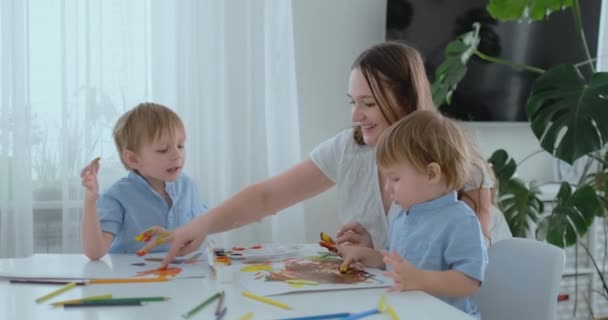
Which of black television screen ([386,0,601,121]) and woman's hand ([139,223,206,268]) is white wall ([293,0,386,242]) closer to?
black television screen ([386,0,601,121])

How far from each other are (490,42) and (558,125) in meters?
1.21

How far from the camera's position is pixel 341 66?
10.4ft

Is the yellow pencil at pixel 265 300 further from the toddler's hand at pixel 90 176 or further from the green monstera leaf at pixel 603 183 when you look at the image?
the green monstera leaf at pixel 603 183

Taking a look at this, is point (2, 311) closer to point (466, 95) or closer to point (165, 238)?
point (165, 238)

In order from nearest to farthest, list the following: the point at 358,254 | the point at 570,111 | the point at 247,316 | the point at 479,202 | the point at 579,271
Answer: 1. the point at 247,316
2. the point at 358,254
3. the point at 479,202
4. the point at 570,111
5. the point at 579,271

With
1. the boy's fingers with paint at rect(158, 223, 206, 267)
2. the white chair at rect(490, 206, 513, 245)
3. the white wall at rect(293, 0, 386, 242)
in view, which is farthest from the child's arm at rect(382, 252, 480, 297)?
the white wall at rect(293, 0, 386, 242)

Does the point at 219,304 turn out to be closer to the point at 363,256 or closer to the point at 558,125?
the point at 363,256

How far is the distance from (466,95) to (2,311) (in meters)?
2.71

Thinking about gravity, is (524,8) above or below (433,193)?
above

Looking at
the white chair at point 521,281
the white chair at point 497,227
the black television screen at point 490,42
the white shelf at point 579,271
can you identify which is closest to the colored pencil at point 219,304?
the white chair at point 521,281

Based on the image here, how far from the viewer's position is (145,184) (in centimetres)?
171

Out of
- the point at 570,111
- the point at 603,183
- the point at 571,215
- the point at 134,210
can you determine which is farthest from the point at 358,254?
the point at 603,183

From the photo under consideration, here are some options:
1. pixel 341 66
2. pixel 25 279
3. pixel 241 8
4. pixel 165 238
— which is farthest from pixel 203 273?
Result: pixel 341 66

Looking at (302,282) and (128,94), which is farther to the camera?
(128,94)
